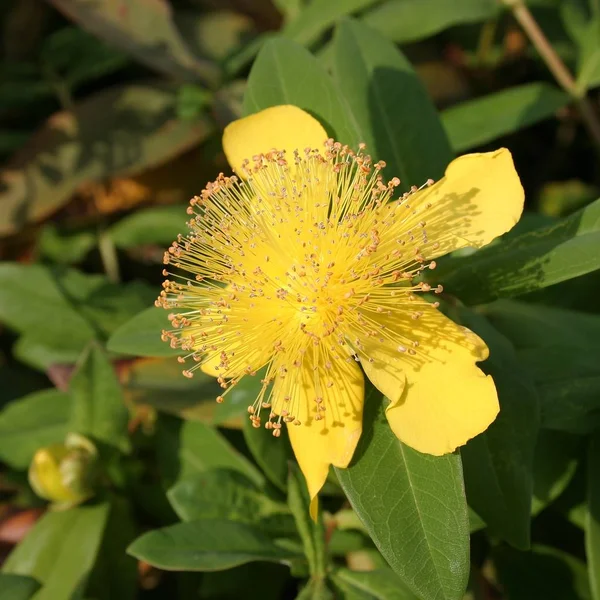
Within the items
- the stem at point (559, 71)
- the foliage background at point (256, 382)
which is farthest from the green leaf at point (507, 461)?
the stem at point (559, 71)

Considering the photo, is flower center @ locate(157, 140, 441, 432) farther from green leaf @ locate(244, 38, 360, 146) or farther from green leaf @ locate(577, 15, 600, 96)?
green leaf @ locate(577, 15, 600, 96)

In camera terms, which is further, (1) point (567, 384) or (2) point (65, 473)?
(2) point (65, 473)

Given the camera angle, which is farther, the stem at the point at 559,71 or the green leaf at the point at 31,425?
the stem at the point at 559,71

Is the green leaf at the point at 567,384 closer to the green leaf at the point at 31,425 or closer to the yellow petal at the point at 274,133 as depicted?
the yellow petal at the point at 274,133

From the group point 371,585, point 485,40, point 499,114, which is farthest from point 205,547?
point 485,40

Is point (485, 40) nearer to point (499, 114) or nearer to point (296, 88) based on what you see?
point (499, 114)

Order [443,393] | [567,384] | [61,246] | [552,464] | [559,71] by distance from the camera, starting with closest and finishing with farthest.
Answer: [443,393]
[567,384]
[552,464]
[559,71]
[61,246]

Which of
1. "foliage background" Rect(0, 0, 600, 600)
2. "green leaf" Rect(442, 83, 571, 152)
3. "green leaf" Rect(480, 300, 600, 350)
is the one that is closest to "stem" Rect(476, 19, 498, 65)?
"foliage background" Rect(0, 0, 600, 600)
